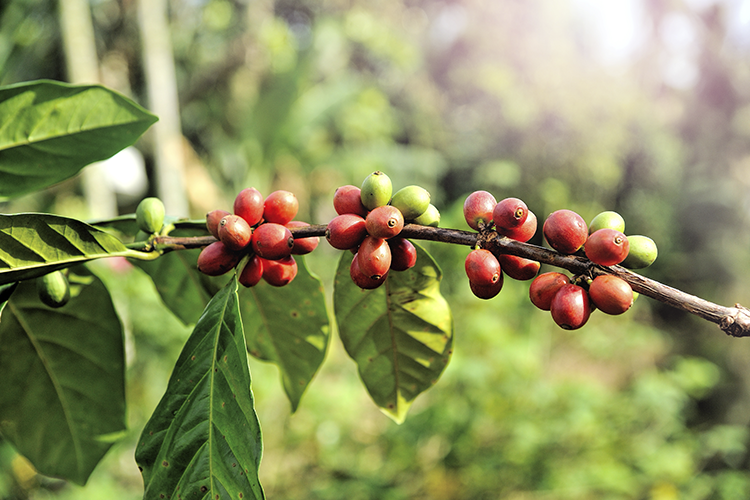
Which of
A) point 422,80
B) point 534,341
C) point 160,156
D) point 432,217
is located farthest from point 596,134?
point 432,217

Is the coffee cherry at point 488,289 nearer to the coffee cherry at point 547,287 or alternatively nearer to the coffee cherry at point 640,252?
the coffee cherry at point 547,287

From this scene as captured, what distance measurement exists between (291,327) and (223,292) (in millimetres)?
281

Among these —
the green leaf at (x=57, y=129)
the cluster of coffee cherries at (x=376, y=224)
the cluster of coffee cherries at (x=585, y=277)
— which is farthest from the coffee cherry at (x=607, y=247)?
the green leaf at (x=57, y=129)

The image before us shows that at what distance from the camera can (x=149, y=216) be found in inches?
27.3

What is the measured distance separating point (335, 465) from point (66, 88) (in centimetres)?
322

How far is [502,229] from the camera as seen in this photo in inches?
25.4

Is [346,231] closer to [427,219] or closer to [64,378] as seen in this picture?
Answer: [427,219]

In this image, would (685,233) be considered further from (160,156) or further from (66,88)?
(66,88)

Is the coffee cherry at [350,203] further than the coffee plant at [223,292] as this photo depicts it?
Yes

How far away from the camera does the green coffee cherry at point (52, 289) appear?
2.38ft

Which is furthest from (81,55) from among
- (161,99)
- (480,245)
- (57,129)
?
(480,245)

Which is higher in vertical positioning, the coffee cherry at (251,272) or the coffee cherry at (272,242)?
the coffee cherry at (272,242)

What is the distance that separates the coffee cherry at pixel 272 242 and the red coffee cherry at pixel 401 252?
0.50 ft

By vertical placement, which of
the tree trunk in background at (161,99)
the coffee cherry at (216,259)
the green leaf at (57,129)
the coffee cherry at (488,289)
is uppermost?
the tree trunk in background at (161,99)
